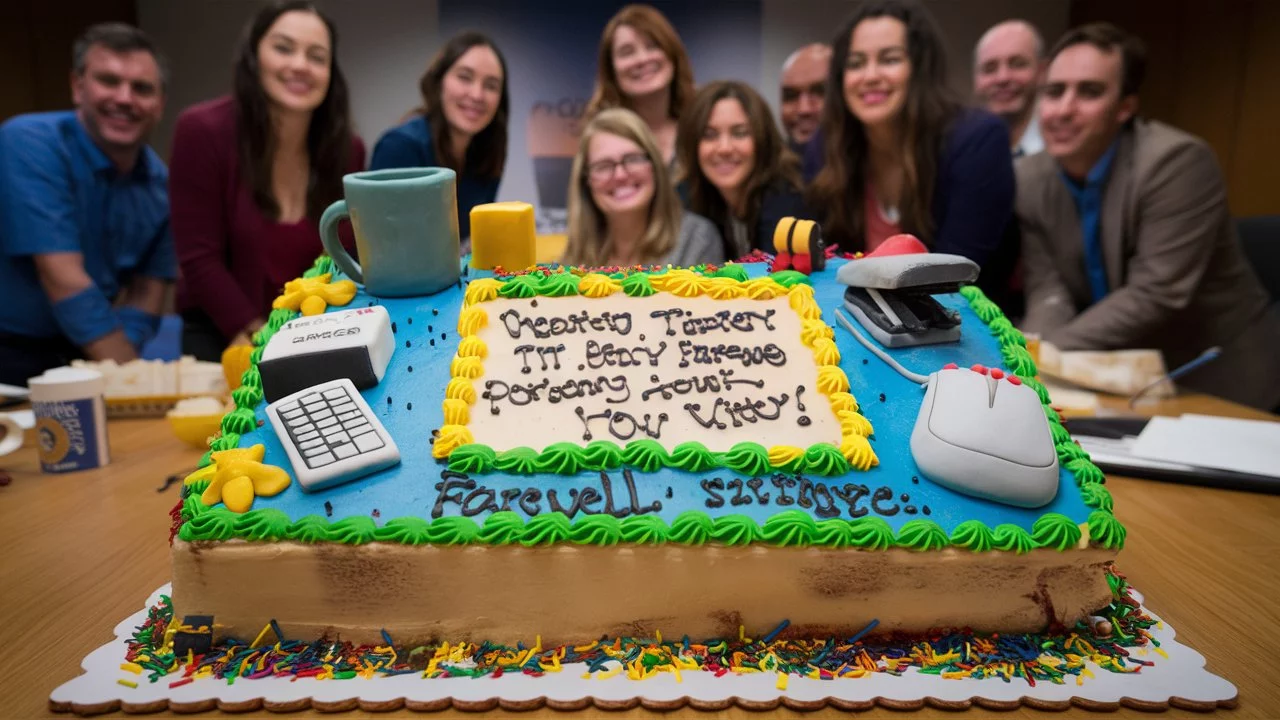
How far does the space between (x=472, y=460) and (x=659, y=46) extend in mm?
2447

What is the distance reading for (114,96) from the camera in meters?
3.22

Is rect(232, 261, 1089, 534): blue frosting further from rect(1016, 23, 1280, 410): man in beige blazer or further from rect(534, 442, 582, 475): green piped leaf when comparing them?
rect(1016, 23, 1280, 410): man in beige blazer

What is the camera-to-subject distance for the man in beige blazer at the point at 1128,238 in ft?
10.0

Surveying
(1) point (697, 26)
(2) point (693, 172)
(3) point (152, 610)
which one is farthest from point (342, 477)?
(1) point (697, 26)

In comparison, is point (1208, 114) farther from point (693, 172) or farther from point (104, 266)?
point (104, 266)

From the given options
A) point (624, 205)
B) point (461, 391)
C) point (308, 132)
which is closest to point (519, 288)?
point (461, 391)

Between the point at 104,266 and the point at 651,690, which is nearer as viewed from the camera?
the point at 651,690

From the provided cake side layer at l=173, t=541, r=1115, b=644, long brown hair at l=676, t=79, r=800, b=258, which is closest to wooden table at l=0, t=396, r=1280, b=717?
cake side layer at l=173, t=541, r=1115, b=644

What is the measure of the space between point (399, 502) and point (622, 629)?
1.19 ft

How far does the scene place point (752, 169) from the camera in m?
3.15

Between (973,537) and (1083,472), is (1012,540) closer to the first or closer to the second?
(973,537)

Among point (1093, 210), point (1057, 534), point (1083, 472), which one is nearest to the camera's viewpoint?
point (1057, 534)

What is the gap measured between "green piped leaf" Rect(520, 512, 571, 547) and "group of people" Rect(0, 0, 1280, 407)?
1874 mm

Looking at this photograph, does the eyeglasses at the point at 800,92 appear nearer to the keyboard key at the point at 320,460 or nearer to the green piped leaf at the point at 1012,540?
the green piped leaf at the point at 1012,540
